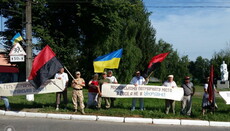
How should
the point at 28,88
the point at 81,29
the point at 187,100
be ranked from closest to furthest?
the point at 187,100, the point at 28,88, the point at 81,29

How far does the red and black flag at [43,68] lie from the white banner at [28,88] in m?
0.51

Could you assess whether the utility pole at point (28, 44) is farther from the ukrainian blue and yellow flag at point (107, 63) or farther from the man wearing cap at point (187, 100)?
the man wearing cap at point (187, 100)

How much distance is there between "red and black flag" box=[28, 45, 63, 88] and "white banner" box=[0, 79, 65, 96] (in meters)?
0.51

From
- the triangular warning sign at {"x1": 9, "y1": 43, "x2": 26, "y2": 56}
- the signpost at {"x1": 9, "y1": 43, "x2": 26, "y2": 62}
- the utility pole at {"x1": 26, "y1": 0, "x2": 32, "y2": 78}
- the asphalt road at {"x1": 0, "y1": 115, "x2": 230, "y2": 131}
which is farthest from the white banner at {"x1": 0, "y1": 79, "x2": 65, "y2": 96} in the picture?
the utility pole at {"x1": 26, "y1": 0, "x2": 32, "y2": 78}

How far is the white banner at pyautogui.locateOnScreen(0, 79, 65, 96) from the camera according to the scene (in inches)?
439

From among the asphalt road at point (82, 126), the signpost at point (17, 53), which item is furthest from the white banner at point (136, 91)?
the signpost at point (17, 53)

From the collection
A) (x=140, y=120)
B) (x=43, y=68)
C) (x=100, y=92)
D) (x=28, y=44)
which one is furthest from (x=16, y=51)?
(x=140, y=120)

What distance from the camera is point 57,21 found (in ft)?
92.2

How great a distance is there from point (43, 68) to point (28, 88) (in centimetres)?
145

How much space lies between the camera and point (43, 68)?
35.0ft

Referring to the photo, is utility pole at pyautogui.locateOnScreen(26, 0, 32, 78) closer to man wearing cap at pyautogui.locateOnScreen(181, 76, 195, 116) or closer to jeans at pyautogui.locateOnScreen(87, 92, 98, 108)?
jeans at pyautogui.locateOnScreen(87, 92, 98, 108)

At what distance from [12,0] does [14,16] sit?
154cm

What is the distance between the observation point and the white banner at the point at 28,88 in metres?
11.1

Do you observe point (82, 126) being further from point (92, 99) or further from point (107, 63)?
point (107, 63)
